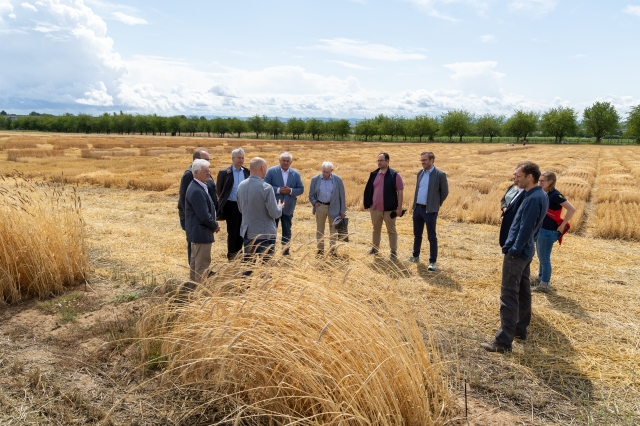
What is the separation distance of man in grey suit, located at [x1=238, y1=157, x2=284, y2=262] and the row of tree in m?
102

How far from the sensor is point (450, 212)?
40.0ft

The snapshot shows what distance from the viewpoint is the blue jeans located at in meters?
6.15

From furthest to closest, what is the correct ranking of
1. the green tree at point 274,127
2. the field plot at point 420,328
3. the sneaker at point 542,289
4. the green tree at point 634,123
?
the green tree at point 274,127, the green tree at point 634,123, the sneaker at point 542,289, the field plot at point 420,328

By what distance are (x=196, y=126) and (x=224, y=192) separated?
12855 cm

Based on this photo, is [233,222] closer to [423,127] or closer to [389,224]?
[389,224]

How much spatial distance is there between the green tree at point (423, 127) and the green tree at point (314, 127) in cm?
2371

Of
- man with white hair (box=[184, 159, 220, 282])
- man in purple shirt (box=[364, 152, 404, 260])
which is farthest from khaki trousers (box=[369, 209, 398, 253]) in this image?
man with white hair (box=[184, 159, 220, 282])

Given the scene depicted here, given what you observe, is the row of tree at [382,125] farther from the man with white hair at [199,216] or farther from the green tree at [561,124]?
the man with white hair at [199,216]

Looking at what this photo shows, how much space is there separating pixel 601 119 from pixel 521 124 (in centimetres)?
1602

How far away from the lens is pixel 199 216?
5078 millimetres

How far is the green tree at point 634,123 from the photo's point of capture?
83.2m

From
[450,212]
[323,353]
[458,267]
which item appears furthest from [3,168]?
[323,353]

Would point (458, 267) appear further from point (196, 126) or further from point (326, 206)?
point (196, 126)

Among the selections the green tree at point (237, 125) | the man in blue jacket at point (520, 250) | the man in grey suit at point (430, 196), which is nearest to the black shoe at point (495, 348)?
the man in blue jacket at point (520, 250)
